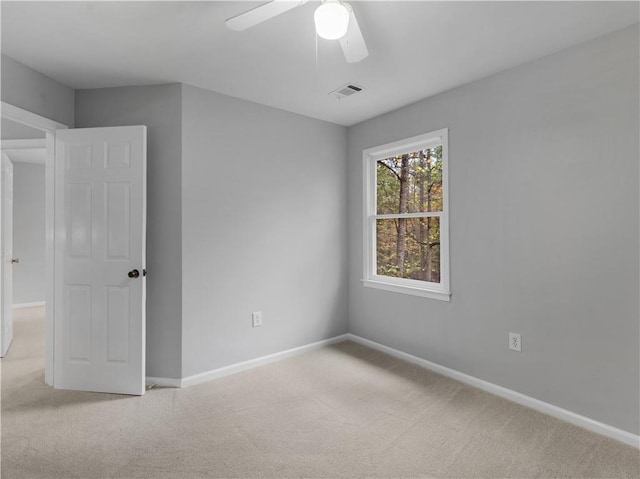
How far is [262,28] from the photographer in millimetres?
1999

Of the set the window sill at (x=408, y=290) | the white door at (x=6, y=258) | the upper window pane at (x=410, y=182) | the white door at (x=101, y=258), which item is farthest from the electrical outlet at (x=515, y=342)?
the white door at (x=6, y=258)

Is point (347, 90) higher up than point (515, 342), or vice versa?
point (347, 90)

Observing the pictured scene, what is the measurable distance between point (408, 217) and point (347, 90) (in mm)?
1324

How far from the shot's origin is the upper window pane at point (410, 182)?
124 inches

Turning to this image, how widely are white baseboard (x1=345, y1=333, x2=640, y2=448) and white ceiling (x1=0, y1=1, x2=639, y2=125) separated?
7.83ft

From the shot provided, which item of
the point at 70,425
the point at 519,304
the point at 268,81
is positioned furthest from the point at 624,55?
the point at 70,425

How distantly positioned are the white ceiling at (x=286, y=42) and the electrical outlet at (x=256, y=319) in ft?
6.53

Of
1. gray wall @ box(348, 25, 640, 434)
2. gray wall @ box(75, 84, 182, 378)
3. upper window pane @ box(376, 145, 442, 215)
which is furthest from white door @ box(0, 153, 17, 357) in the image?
gray wall @ box(348, 25, 640, 434)

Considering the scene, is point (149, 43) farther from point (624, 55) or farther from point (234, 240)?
point (624, 55)

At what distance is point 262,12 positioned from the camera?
1508 mm

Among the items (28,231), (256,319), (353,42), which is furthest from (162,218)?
(28,231)

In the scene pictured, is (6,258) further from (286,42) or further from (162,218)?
(286,42)

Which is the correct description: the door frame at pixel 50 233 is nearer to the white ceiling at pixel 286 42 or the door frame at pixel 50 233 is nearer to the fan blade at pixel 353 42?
the white ceiling at pixel 286 42

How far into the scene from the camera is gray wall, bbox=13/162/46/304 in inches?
221
